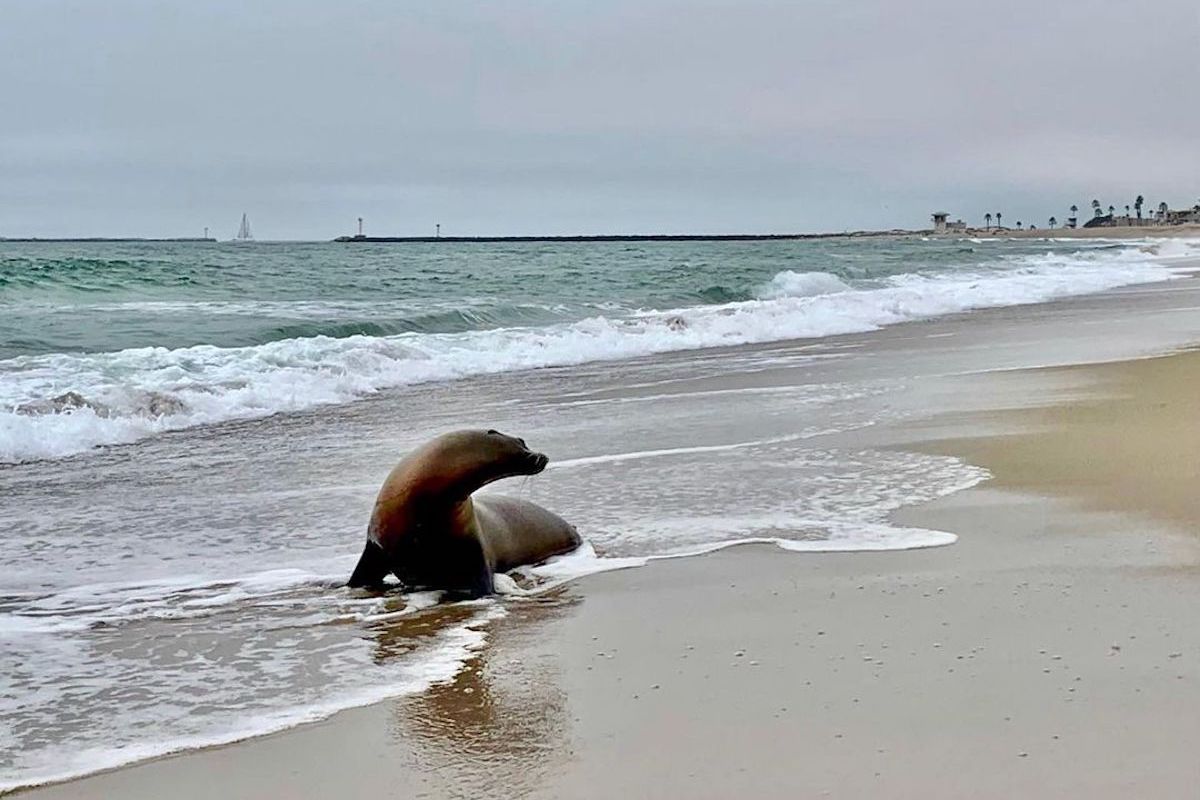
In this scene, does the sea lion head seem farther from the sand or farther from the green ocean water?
the sand

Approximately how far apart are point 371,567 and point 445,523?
342 millimetres

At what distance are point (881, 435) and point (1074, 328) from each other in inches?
388

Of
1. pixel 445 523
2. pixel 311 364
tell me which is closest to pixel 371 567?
pixel 445 523

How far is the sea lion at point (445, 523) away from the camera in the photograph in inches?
204

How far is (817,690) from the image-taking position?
3553 millimetres

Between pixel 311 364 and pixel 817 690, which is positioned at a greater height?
pixel 311 364

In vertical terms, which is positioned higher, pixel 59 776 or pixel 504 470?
pixel 504 470

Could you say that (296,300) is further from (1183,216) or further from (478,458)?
(1183,216)

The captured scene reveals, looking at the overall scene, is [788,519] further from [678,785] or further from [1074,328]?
[1074,328]

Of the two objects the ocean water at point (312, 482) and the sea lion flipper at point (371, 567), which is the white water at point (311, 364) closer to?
the ocean water at point (312, 482)

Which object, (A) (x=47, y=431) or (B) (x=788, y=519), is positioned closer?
(B) (x=788, y=519)

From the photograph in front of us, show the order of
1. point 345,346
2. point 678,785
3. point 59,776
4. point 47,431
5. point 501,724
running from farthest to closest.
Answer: point 345,346 → point 47,431 → point 501,724 → point 59,776 → point 678,785

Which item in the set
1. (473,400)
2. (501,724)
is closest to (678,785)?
(501,724)

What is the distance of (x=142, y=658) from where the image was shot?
423 cm
